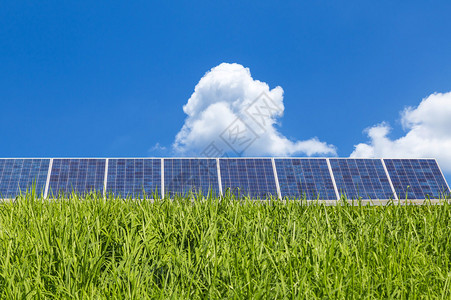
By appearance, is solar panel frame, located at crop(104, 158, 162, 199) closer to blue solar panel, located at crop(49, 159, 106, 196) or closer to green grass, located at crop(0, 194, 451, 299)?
blue solar panel, located at crop(49, 159, 106, 196)

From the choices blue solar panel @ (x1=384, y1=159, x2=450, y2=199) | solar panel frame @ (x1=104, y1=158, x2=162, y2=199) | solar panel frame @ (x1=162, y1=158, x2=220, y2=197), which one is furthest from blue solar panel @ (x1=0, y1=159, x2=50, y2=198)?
blue solar panel @ (x1=384, y1=159, x2=450, y2=199)

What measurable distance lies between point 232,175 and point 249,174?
2.50ft

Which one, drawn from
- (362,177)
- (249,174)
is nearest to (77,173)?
(249,174)

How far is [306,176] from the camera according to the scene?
19.5 m

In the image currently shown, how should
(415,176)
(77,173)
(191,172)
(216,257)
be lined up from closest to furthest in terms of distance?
(216,257)
(77,173)
(191,172)
(415,176)

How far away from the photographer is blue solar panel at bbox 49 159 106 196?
18.0 metres

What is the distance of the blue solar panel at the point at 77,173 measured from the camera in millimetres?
17953

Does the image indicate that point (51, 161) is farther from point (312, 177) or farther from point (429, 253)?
point (429, 253)

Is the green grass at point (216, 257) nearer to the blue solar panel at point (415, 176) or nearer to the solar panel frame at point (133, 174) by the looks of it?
the solar panel frame at point (133, 174)

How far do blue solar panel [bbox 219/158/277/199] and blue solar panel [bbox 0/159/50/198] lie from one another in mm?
7528

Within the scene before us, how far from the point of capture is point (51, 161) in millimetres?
19000

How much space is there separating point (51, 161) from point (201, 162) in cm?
646

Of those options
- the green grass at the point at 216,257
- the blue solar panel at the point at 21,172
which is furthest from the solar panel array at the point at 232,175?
the green grass at the point at 216,257

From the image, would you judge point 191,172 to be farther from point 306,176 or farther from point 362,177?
point 362,177
